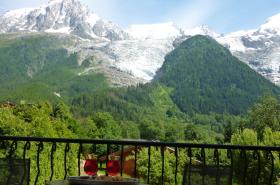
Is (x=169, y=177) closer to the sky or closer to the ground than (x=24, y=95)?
closer to the ground

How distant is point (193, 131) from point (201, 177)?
138816 mm

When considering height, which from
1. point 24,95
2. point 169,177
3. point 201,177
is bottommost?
point 169,177

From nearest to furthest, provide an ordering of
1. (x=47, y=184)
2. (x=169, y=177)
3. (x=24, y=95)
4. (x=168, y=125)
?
1. (x=47, y=184)
2. (x=169, y=177)
3. (x=168, y=125)
4. (x=24, y=95)

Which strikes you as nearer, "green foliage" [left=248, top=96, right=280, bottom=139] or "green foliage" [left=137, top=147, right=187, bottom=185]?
"green foliage" [left=137, top=147, right=187, bottom=185]

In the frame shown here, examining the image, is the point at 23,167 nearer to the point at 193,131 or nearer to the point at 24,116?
the point at 24,116

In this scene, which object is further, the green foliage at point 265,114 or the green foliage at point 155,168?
the green foliage at point 265,114

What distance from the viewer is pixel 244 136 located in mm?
58656

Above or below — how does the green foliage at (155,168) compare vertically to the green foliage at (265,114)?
below

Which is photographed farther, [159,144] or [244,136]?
[244,136]

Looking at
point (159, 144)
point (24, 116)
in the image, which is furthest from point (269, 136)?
point (159, 144)

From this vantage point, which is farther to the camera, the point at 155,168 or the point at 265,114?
the point at 265,114

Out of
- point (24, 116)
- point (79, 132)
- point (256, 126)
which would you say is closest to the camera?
point (24, 116)

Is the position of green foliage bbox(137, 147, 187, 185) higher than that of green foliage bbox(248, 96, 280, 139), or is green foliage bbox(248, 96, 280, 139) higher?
green foliage bbox(248, 96, 280, 139)

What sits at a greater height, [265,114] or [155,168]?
[265,114]
